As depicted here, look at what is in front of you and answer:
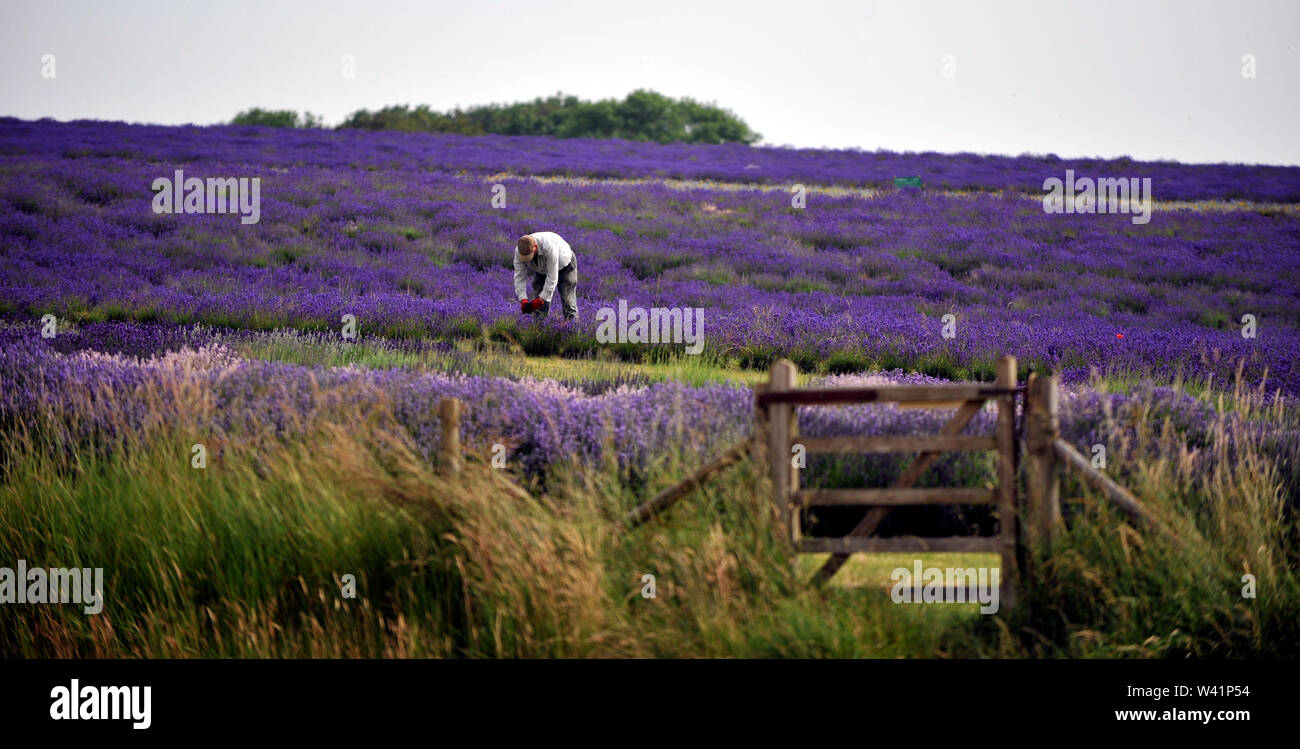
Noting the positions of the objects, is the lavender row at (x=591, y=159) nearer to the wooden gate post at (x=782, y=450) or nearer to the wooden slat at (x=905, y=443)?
the wooden gate post at (x=782, y=450)

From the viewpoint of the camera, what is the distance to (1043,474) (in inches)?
189

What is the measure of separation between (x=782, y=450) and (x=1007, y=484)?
109 centimetres

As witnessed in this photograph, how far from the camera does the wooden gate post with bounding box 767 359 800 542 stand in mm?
4738

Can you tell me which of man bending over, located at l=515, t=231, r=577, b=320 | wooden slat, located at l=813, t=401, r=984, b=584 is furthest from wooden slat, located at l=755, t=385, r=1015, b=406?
man bending over, located at l=515, t=231, r=577, b=320

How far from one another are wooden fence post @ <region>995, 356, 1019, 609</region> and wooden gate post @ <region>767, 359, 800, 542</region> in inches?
38.2

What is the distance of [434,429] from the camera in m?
6.45

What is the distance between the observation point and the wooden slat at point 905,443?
482cm

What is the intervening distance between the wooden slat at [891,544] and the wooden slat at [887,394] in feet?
2.15

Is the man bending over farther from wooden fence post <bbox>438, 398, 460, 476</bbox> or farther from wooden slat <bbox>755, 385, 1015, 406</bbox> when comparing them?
wooden slat <bbox>755, 385, 1015, 406</bbox>

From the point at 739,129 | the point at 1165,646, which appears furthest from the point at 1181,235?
the point at 739,129

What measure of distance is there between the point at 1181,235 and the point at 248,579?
774 inches

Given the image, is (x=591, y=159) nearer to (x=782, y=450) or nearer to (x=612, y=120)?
(x=782, y=450)

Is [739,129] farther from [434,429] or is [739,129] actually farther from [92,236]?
[434,429]

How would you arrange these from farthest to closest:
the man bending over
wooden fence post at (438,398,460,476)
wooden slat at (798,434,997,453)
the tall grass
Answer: the man bending over < wooden fence post at (438,398,460,476) < wooden slat at (798,434,997,453) < the tall grass
